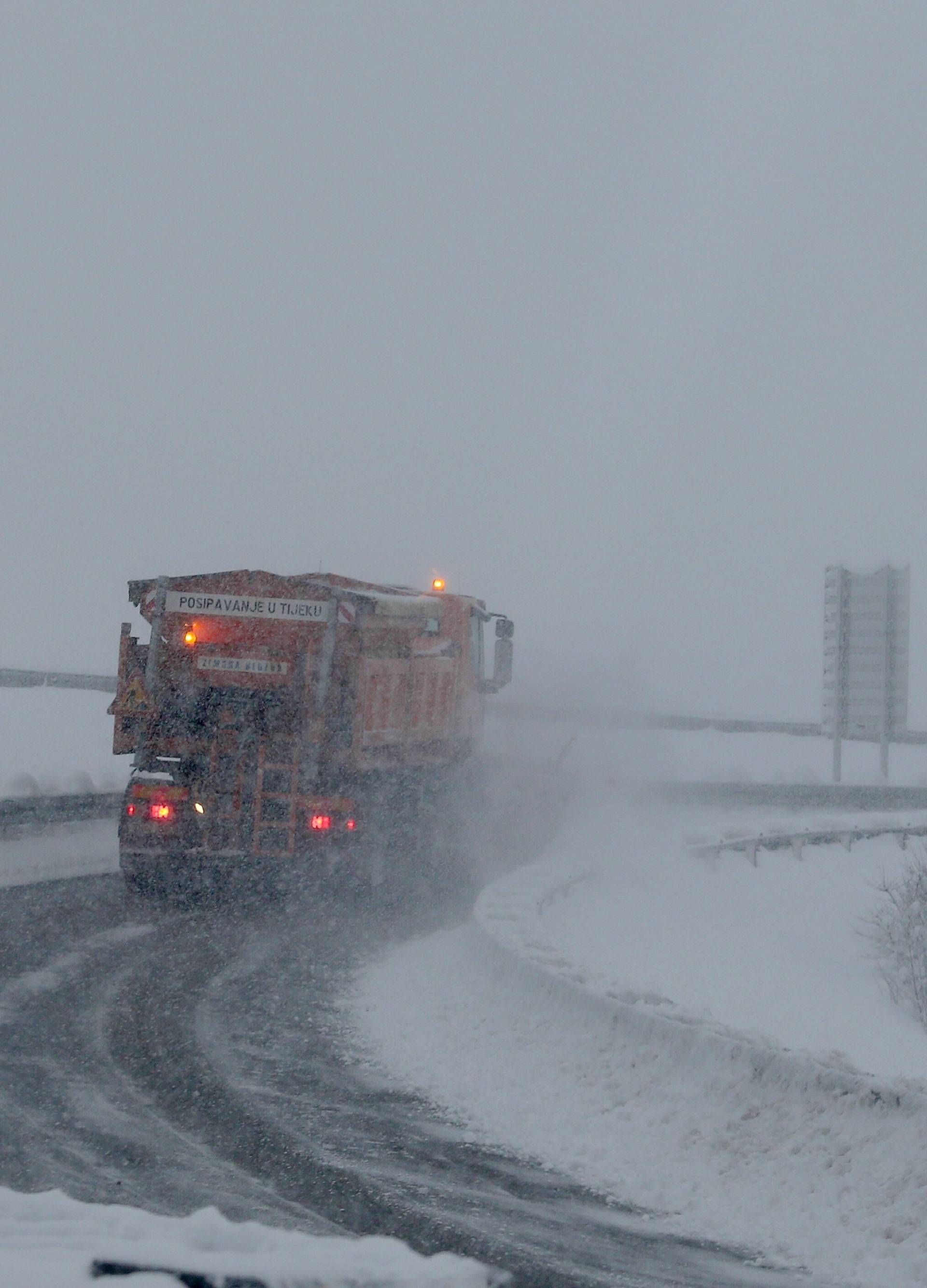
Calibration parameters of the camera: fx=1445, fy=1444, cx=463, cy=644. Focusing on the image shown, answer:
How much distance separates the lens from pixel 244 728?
14641mm

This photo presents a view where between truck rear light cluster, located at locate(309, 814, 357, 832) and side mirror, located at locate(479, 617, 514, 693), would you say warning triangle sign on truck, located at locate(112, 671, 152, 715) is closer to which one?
truck rear light cluster, located at locate(309, 814, 357, 832)

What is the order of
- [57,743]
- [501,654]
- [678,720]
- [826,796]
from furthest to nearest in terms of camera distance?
[678,720], [57,743], [826,796], [501,654]

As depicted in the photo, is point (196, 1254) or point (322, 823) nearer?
point (196, 1254)

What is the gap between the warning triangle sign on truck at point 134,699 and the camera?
1452 cm

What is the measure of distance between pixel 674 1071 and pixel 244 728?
837cm

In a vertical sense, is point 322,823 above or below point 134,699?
below

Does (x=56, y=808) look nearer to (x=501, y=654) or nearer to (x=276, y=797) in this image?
(x=276, y=797)

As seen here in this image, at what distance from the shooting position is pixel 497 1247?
16.8 feet

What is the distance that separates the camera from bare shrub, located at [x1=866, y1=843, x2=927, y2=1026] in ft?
49.8

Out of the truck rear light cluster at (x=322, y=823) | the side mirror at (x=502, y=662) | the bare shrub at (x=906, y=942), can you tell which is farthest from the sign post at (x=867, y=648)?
the truck rear light cluster at (x=322, y=823)

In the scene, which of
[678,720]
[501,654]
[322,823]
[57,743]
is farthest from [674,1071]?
[678,720]

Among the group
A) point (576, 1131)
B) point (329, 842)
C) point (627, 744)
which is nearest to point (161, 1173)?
point (576, 1131)

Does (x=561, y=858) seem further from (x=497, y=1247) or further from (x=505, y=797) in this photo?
(x=497, y=1247)

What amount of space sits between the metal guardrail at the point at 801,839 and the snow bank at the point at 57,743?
28.7 feet
